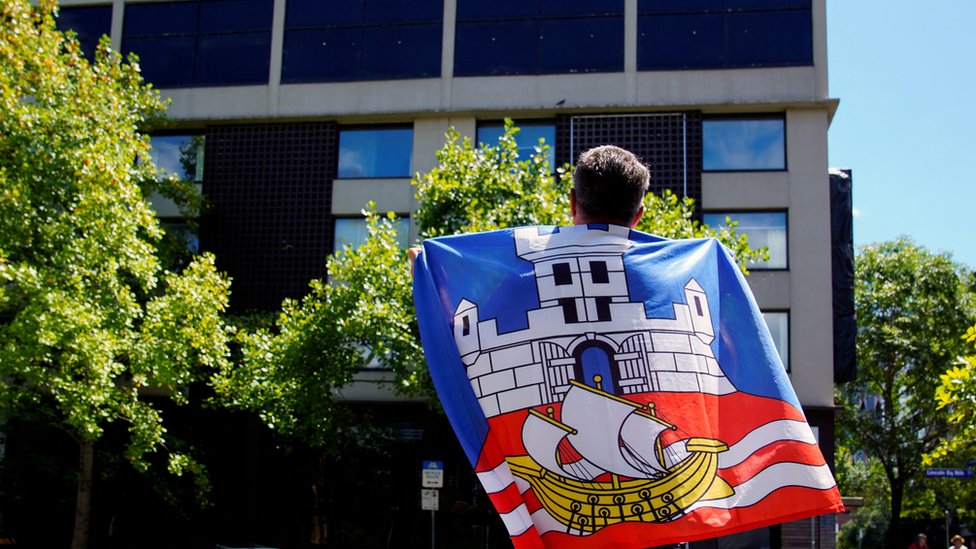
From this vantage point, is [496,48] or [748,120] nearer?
[748,120]

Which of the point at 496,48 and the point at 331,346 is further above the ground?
the point at 496,48

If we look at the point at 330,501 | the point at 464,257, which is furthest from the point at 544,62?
the point at 464,257

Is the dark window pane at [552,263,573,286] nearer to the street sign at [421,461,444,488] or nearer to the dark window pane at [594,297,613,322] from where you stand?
the dark window pane at [594,297,613,322]

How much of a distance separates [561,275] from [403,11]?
25.4 m

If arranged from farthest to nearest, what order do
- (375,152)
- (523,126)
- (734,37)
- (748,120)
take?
(375,152), (523,126), (748,120), (734,37)

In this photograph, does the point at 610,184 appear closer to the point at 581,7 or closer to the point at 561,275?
the point at 561,275

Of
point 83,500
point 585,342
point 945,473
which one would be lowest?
point 83,500

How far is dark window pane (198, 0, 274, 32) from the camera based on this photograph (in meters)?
27.8

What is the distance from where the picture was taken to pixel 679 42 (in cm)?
2581

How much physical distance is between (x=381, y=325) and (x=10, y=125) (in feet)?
25.5

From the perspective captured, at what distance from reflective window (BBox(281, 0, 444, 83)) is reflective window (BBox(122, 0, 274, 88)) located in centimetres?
94

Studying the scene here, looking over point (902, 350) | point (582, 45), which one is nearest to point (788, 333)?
point (582, 45)

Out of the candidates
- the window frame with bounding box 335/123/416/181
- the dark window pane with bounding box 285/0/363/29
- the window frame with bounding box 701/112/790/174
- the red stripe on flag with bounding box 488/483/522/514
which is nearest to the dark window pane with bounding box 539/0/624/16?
the window frame with bounding box 701/112/790/174

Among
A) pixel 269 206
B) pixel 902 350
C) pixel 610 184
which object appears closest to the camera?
pixel 610 184
